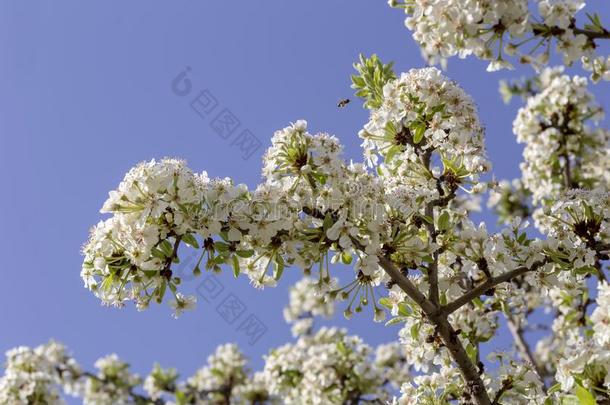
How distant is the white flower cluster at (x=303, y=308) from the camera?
1238 cm

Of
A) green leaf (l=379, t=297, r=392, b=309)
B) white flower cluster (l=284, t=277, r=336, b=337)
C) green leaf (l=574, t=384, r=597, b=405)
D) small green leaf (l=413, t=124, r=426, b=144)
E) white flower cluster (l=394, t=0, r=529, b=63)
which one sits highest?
white flower cluster (l=284, t=277, r=336, b=337)

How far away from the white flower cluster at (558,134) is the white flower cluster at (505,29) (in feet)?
14.9

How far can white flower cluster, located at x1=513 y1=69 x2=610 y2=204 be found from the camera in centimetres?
827

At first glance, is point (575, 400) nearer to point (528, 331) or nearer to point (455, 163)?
point (455, 163)

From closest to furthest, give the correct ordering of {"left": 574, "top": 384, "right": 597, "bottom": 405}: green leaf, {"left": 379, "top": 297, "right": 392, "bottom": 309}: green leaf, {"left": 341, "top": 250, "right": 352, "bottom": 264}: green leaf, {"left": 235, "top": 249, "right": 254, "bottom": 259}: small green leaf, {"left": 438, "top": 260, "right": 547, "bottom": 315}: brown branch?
{"left": 574, "top": 384, "right": 597, "bottom": 405}: green leaf, {"left": 235, "top": 249, "right": 254, "bottom": 259}: small green leaf, {"left": 438, "top": 260, "right": 547, "bottom": 315}: brown branch, {"left": 341, "top": 250, "right": 352, "bottom": 264}: green leaf, {"left": 379, "top": 297, "right": 392, "bottom": 309}: green leaf

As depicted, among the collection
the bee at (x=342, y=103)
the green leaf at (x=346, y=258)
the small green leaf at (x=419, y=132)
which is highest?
the bee at (x=342, y=103)

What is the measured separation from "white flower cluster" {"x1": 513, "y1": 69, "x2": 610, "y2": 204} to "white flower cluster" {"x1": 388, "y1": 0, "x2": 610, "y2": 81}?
4.53m

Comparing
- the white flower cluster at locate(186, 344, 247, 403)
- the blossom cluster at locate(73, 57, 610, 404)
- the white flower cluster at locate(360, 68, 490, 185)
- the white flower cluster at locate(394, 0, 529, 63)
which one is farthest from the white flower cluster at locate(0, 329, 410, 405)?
the white flower cluster at locate(394, 0, 529, 63)

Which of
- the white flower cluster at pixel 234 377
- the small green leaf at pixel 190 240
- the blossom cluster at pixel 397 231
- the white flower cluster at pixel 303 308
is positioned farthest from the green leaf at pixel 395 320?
the white flower cluster at pixel 303 308

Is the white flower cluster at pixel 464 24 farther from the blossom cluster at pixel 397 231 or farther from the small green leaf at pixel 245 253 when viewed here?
the small green leaf at pixel 245 253

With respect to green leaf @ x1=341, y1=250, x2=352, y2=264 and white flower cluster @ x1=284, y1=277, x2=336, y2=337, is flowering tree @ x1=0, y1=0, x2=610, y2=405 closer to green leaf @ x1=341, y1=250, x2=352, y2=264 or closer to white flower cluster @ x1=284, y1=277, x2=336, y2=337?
green leaf @ x1=341, y1=250, x2=352, y2=264

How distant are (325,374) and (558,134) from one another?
4.61 meters

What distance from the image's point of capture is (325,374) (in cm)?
853

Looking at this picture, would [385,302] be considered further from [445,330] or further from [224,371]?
[224,371]
